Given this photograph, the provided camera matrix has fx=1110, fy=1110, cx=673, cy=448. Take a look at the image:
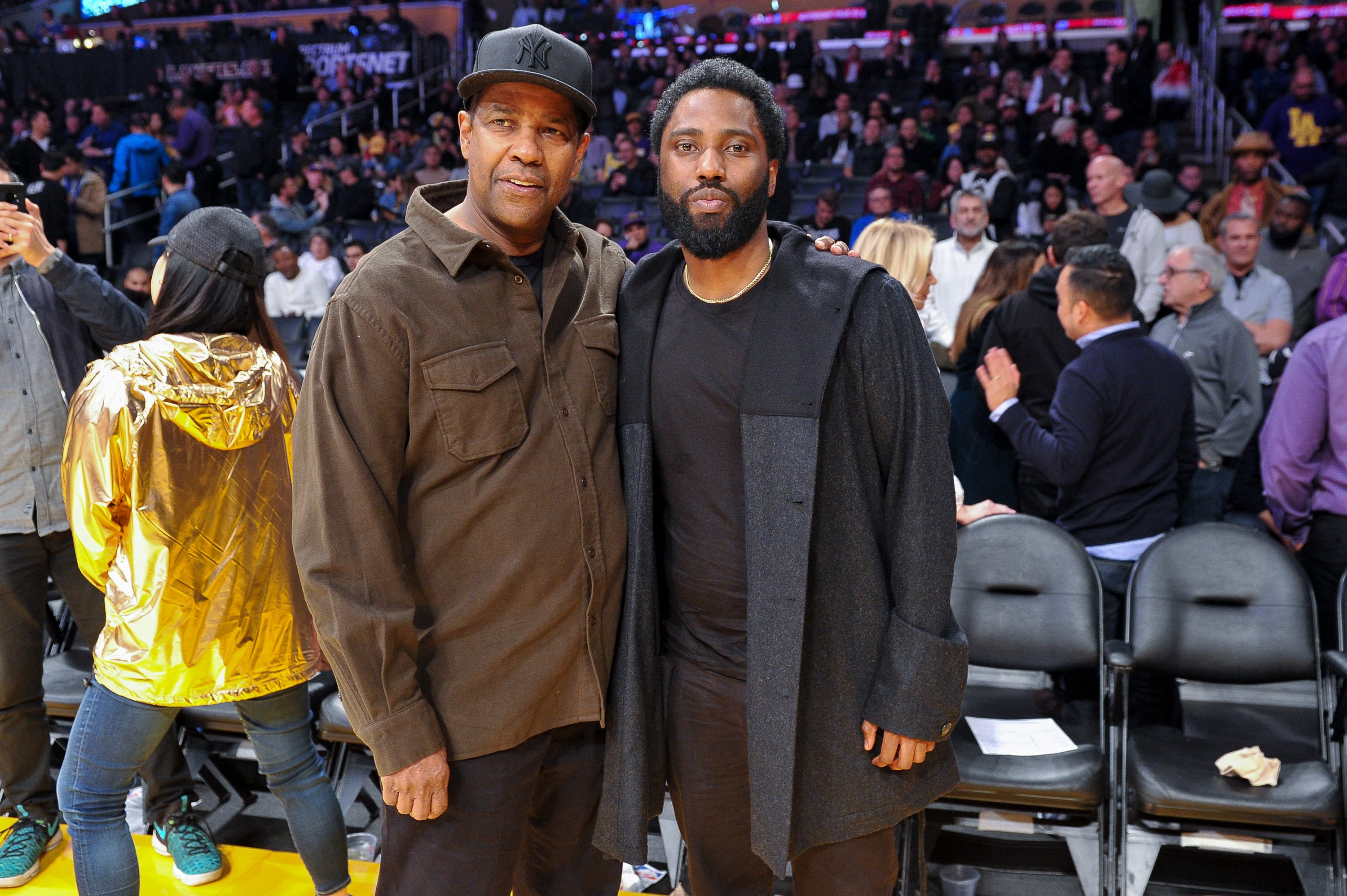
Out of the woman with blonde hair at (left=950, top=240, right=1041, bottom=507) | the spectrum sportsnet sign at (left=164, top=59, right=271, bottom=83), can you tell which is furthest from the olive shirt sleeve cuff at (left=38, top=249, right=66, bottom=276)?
the spectrum sportsnet sign at (left=164, top=59, right=271, bottom=83)

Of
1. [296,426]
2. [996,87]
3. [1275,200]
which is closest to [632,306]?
[296,426]

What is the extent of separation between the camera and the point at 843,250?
1.97 m

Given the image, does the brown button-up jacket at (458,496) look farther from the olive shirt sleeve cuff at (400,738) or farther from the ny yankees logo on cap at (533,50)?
the ny yankees logo on cap at (533,50)

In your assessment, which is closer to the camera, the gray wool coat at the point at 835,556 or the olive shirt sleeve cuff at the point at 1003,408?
the gray wool coat at the point at 835,556

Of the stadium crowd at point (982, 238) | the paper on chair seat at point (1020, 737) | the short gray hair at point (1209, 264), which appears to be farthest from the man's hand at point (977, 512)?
the short gray hair at point (1209, 264)

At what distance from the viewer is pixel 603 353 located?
6.44ft

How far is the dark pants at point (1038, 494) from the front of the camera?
3867mm

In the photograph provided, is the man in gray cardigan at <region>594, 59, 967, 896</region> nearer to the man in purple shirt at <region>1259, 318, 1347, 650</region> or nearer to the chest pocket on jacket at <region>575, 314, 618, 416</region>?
the chest pocket on jacket at <region>575, 314, 618, 416</region>

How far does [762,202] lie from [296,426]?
862mm

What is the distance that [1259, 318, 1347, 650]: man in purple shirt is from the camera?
10.7ft

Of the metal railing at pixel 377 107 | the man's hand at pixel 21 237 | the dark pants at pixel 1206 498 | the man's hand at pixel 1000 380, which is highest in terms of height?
the metal railing at pixel 377 107

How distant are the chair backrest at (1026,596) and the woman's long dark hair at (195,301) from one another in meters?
2.13

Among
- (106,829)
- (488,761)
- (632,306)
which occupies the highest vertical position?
(632,306)

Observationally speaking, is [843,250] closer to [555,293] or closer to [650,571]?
[555,293]
